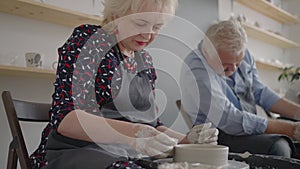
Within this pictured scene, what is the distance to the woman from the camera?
31.9 inches

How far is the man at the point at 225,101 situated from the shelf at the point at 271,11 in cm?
154

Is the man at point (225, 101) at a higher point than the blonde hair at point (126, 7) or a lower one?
lower

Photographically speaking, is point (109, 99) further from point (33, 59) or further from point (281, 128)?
point (281, 128)

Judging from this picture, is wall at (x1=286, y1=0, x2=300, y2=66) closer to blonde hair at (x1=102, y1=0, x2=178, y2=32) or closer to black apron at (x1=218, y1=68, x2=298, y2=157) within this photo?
black apron at (x1=218, y1=68, x2=298, y2=157)

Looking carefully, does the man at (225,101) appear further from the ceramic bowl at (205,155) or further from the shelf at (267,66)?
the shelf at (267,66)

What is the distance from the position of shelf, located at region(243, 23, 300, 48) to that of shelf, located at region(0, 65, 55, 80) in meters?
1.62

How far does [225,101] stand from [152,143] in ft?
2.17

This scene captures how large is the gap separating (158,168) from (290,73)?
2733mm

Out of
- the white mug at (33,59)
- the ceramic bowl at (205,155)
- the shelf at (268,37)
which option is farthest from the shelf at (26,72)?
the shelf at (268,37)

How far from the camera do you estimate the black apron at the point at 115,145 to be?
78 centimetres

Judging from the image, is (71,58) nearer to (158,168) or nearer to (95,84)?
(95,84)

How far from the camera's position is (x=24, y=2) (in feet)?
4.35

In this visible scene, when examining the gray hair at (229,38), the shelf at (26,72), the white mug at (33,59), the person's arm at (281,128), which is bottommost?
the person's arm at (281,128)

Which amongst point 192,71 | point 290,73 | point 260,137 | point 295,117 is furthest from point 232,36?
point 290,73
